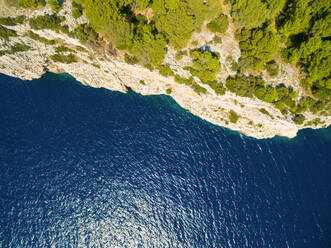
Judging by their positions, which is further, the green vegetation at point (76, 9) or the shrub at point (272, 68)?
A: the green vegetation at point (76, 9)

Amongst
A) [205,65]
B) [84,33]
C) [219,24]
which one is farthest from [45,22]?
[219,24]

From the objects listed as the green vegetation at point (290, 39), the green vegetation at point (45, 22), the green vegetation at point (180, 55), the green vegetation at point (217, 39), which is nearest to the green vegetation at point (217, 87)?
the green vegetation at point (290, 39)

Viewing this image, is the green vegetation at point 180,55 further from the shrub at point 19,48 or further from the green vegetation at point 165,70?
the shrub at point 19,48

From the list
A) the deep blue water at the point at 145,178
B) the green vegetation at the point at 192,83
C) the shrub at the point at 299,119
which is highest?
the shrub at the point at 299,119

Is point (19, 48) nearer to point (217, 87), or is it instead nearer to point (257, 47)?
point (217, 87)

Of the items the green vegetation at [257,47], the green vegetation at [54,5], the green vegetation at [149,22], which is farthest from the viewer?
the green vegetation at [54,5]

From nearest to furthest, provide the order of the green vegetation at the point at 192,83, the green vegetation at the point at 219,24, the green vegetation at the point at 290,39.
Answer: the green vegetation at the point at 290,39 < the green vegetation at the point at 219,24 < the green vegetation at the point at 192,83

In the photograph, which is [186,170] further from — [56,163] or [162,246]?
[56,163]

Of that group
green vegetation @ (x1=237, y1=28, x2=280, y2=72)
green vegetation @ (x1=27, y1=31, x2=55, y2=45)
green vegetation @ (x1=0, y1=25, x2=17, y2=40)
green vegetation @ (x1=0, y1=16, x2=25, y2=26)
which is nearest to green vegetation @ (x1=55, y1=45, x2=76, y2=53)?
green vegetation @ (x1=27, y1=31, x2=55, y2=45)
